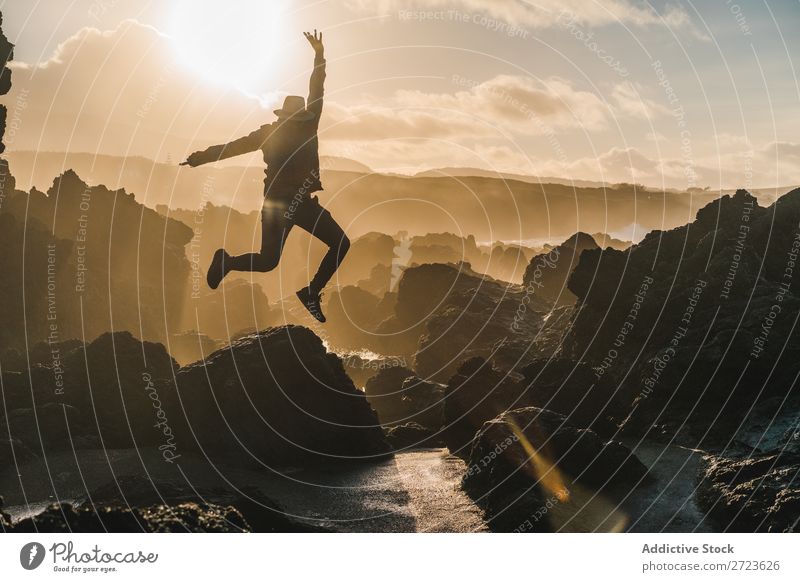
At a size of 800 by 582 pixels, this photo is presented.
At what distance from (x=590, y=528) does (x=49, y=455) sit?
1034 inches

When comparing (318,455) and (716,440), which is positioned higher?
(716,440)

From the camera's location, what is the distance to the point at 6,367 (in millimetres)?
61344

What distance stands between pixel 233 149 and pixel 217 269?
3263 millimetres

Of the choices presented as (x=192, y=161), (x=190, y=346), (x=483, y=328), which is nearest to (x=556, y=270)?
(x=483, y=328)

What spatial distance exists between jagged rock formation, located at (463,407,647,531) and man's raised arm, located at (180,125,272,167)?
16168 millimetres

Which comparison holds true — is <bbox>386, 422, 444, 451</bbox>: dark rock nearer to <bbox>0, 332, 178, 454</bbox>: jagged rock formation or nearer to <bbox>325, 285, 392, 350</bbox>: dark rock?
<bbox>0, 332, 178, 454</bbox>: jagged rock formation

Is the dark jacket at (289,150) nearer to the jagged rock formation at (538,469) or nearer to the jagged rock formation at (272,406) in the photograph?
the jagged rock formation at (538,469)

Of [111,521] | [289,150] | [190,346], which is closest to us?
[111,521]

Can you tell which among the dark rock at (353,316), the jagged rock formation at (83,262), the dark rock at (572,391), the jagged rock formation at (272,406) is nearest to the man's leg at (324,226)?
the jagged rock formation at (272,406)

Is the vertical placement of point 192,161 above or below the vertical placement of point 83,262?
above

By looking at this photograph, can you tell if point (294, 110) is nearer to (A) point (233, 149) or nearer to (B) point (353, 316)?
(A) point (233, 149)

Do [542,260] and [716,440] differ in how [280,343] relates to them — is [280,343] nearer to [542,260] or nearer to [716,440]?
[716,440]

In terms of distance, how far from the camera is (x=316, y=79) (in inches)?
803
